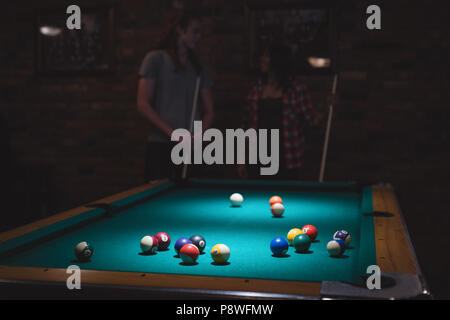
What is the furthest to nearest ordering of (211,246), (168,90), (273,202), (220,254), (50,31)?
(50,31)
(168,90)
(273,202)
(211,246)
(220,254)

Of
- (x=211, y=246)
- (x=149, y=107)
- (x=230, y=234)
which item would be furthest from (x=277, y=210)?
(x=149, y=107)

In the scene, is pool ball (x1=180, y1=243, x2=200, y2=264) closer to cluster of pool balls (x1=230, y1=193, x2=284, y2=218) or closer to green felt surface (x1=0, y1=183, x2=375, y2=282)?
green felt surface (x1=0, y1=183, x2=375, y2=282)

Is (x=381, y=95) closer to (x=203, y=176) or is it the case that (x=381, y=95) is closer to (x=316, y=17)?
(x=316, y=17)

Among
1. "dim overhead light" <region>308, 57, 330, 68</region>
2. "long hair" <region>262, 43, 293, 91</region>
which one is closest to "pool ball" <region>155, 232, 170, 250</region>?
"long hair" <region>262, 43, 293, 91</region>

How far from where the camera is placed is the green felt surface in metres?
1.36

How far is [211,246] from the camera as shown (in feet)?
5.39

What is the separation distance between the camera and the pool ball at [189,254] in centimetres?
140

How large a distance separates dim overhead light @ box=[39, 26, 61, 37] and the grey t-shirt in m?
1.53

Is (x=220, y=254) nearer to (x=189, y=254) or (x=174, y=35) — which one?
(x=189, y=254)

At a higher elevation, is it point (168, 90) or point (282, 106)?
point (168, 90)

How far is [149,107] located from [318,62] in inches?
59.6

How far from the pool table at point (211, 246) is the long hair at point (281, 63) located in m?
1.20

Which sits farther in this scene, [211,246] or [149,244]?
[211,246]

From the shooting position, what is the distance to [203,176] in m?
4.51
